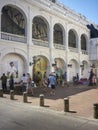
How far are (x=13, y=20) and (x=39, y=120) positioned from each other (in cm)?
1509

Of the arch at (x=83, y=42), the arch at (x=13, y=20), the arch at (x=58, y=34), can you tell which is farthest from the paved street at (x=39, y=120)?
the arch at (x=83, y=42)

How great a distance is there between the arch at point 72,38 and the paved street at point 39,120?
758 inches

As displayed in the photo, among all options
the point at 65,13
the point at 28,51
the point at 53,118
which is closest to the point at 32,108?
the point at 53,118

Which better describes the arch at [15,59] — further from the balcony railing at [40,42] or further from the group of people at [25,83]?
the balcony railing at [40,42]

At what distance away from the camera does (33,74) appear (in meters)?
21.0

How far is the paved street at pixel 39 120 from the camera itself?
6.97 metres

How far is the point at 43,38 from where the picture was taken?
933 inches

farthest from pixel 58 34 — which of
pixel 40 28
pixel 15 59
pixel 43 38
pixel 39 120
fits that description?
pixel 39 120

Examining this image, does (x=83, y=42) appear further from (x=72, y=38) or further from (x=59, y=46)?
(x=59, y=46)

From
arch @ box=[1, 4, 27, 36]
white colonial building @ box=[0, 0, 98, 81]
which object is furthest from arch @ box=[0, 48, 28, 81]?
arch @ box=[1, 4, 27, 36]

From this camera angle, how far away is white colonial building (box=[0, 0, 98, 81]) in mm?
18578

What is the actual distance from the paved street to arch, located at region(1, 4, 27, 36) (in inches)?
461

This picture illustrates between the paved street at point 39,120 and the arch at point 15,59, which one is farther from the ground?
the arch at point 15,59

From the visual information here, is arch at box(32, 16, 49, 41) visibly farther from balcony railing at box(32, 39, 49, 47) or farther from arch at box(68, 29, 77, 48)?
arch at box(68, 29, 77, 48)
